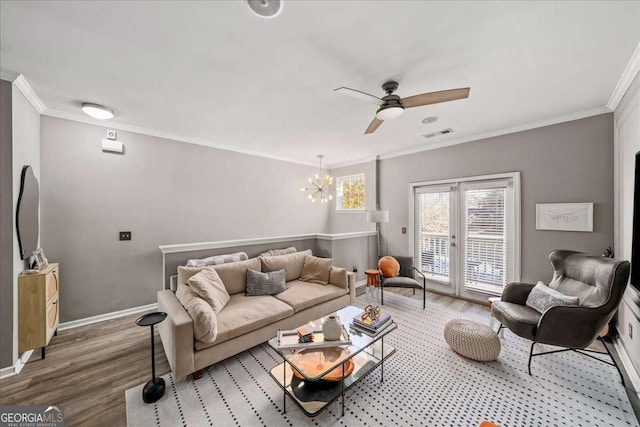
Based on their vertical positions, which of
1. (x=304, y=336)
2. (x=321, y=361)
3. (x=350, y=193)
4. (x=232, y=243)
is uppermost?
(x=350, y=193)

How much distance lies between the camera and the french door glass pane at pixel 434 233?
427 centimetres

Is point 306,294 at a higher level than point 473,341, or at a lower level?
higher

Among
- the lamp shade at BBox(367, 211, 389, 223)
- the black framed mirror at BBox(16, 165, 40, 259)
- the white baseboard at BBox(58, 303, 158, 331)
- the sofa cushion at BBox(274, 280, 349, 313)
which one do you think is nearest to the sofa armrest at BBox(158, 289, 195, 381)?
the sofa cushion at BBox(274, 280, 349, 313)

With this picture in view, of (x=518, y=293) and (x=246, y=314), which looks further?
(x=518, y=293)

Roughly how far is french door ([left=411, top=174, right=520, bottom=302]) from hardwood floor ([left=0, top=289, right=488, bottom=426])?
4.30m

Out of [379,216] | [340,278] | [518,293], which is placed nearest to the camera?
[518,293]

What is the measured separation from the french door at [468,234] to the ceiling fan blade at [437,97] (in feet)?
7.72

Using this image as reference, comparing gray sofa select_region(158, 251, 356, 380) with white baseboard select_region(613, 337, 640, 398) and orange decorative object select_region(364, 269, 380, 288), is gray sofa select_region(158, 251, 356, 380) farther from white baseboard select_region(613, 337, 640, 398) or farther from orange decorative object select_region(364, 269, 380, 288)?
white baseboard select_region(613, 337, 640, 398)

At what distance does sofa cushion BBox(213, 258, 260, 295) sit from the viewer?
2999 mm

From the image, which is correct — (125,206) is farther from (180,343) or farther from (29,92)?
(180,343)

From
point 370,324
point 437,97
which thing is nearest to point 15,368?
point 370,324

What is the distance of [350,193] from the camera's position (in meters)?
6.01

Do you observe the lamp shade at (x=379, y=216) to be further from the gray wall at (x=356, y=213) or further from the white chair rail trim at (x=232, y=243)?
the gray wall at (x=356, y=213)

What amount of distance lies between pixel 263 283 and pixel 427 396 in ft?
6.81
